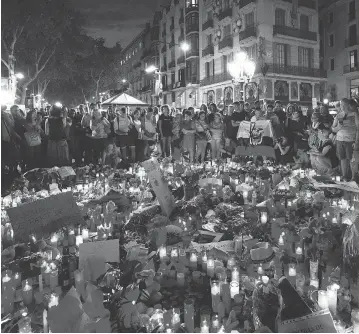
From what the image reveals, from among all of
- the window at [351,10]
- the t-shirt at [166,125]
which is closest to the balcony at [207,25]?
the window at [351,10]

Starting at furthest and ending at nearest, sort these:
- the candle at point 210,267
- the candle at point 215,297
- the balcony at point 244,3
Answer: the balcony at point 244,3 → the candle at point 210,267 → the candle at point 215,297

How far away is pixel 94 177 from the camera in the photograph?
8219mm

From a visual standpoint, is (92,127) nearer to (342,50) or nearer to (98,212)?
(98,212)

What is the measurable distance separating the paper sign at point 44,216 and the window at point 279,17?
31371mm

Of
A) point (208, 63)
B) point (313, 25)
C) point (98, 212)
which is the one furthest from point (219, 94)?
point (98, 212)

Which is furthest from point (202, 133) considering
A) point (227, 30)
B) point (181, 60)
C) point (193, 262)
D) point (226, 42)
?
point (181, 60)

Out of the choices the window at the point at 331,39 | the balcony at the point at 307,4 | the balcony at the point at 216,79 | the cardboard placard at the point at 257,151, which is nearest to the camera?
the cardboard placard at the point at 257,151

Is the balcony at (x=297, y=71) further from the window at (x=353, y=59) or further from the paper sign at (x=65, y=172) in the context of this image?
the paper sign at (x=65, y=172)

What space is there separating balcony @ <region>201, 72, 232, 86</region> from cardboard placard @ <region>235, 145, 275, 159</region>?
82.9 ft

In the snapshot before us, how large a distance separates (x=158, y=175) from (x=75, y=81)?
3404 cm

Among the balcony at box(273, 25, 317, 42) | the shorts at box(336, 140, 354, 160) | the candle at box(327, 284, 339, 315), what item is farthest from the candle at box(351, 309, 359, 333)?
the balcony at box(273, 25, 317, 42)

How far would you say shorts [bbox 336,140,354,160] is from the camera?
809 centimetres

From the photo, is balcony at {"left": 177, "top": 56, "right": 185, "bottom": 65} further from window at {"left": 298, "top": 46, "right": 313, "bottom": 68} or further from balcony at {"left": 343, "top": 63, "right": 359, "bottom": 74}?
balcony at {"left": 343, "top": 63, "right": 359, "bottom": 74}

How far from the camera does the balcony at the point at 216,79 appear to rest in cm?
3534
